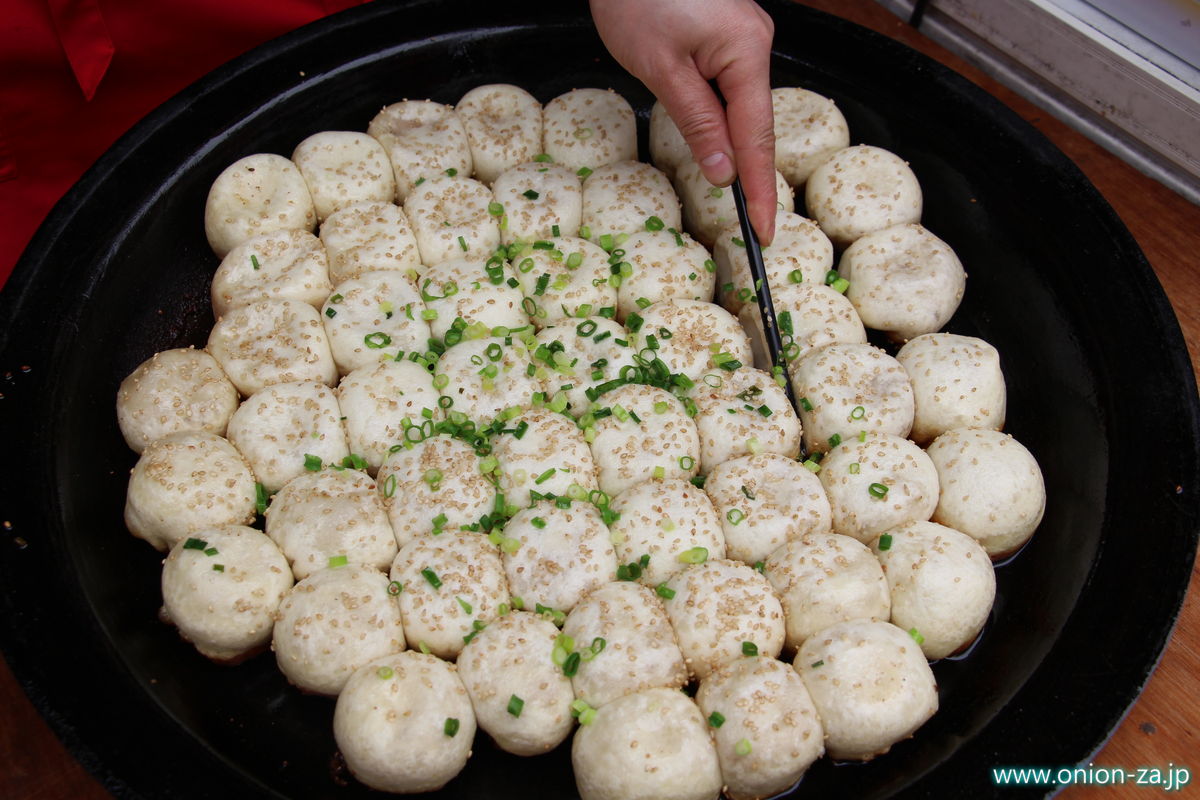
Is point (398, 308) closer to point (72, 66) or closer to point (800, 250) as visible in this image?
point (800, 250)

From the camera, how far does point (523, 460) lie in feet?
5.97

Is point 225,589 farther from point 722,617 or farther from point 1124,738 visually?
point 1124,738

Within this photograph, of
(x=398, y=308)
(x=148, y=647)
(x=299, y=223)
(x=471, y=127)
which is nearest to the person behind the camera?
(x=148, y=647)

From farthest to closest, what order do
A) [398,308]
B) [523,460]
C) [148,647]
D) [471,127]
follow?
[471,127], [398,308], [523,460], [148,647]

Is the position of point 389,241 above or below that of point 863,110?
below

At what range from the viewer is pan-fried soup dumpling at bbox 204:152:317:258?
2.12 meters

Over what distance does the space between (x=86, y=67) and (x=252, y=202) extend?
0.63 metres

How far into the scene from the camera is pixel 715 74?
6.18 feet

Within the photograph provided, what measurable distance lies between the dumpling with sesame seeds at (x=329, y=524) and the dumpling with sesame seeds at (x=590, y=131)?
0.98m

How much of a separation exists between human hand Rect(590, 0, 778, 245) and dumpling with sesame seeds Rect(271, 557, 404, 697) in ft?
3.40

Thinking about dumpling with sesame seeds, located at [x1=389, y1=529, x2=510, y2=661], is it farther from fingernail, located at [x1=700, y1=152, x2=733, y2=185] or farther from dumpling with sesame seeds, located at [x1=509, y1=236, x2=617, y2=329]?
fingernail, located at [x1=700, y1=152, x2=733, y2=185]

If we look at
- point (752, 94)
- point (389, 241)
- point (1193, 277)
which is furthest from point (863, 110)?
point (389, 241)

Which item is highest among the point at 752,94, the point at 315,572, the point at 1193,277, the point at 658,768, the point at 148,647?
the point at 752,94

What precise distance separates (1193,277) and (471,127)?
5.80 feet
